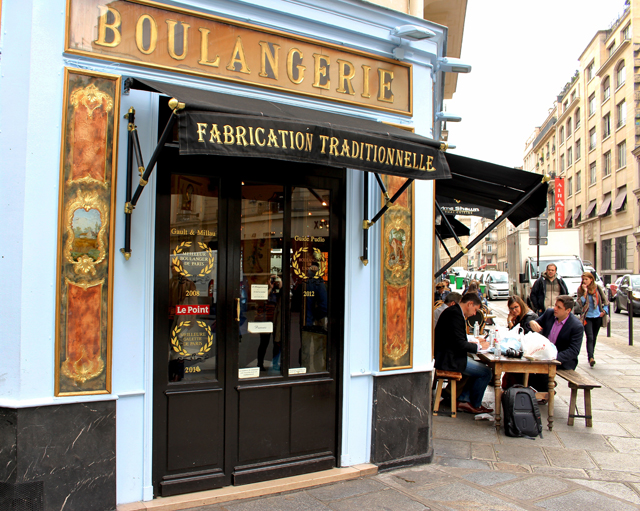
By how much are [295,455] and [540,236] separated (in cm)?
1016

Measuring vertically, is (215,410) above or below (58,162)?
below

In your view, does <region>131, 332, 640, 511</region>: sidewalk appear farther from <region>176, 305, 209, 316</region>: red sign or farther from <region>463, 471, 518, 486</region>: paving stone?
<region>176, 305, 209, 316</region>: red sign

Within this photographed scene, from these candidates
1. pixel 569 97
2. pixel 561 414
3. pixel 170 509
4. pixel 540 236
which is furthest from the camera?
pixel 569 97

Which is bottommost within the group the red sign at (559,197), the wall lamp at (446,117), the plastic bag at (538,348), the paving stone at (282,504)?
the paving stone at (282,504)

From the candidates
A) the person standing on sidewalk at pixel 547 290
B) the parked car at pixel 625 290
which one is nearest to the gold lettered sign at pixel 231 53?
the person standing on sidewalk at pixel 547 290

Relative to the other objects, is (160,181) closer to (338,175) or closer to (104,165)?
(104,165)

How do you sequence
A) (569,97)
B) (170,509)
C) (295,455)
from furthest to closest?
1. (569,97)
2. (295,455)
3. (170,509)

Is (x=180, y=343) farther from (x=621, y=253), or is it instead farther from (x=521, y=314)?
(x=621, y=253)

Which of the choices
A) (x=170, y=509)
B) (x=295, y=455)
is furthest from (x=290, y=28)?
(x=170, y=509)

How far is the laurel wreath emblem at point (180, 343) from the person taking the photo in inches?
169

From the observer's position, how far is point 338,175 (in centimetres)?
503

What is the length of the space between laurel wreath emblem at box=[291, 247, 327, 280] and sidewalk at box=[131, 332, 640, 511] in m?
1.84

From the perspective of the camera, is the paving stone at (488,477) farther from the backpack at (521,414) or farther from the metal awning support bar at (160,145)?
the metal awning support bar at (160,145)

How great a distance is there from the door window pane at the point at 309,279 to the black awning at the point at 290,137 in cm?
82
